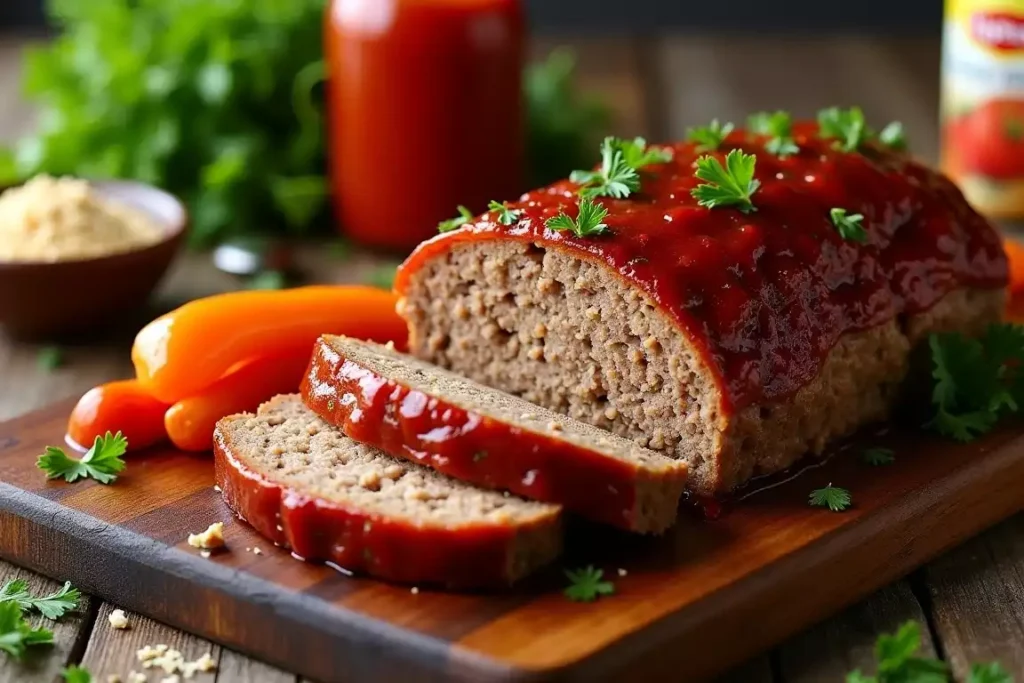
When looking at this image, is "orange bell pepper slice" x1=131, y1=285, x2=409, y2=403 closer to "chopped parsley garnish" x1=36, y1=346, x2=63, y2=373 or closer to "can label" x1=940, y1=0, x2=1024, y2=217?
"chopped parsley garnish" x1=36, y1=346, x2=63, y2=373

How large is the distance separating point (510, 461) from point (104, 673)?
1.22 metres

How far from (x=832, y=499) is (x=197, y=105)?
15.0 ft

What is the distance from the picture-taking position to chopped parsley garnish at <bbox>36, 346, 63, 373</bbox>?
20.5ft

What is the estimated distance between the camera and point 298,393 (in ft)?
16.9

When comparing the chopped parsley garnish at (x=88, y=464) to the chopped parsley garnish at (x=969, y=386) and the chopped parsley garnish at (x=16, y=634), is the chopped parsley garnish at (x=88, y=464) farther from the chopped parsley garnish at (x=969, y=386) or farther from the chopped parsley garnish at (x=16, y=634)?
the chopped parsley garnish at (x=969, y=386)

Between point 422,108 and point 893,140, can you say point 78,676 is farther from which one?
point 422,108

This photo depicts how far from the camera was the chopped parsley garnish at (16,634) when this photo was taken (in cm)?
402

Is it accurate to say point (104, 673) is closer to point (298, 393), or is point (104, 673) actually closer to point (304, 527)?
point (304, 527)

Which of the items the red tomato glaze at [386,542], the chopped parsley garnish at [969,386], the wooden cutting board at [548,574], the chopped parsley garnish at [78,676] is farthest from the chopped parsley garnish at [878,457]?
the chopped parsley garnish at [78,676]

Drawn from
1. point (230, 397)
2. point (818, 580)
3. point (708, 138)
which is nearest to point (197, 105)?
point (230, 397)

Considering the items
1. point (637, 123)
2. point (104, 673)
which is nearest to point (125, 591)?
point (104, 673)

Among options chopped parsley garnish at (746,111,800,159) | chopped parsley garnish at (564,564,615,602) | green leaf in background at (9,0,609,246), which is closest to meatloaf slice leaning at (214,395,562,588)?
chopped parsley garnish at (564,564,615,602)

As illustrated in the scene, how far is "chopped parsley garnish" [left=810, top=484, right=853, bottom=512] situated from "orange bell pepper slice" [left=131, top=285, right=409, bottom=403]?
5.69ft

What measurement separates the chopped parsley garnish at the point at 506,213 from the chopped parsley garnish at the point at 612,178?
0.24 metres
